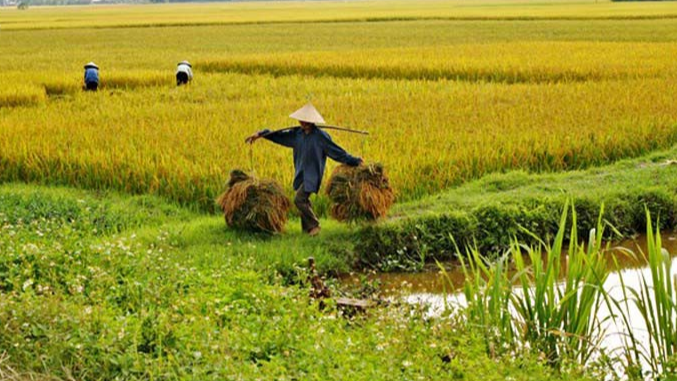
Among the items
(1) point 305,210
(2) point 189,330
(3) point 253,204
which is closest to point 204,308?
(2) point 189,330

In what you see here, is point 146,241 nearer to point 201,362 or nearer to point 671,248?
point 201,362

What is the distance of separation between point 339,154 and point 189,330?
2.76 meters

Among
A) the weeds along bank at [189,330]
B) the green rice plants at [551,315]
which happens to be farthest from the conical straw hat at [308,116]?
the green rice plants at [551,315]

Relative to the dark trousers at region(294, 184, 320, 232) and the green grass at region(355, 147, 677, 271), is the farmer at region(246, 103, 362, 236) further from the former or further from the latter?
the green grass at region(355, 147, 677, 271)

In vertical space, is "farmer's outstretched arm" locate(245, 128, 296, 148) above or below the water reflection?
above

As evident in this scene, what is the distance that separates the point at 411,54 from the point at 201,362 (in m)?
17.9

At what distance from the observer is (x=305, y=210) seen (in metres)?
7.58

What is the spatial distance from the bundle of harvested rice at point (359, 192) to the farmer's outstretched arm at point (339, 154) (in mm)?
56

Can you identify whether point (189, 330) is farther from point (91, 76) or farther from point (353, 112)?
point (91, 76)

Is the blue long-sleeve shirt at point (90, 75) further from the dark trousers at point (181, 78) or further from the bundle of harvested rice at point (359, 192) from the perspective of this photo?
the bundle of harvested rice at point (359, 192)

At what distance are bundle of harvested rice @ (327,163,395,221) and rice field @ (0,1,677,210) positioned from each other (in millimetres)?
687

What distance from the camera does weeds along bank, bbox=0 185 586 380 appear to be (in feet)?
15.3

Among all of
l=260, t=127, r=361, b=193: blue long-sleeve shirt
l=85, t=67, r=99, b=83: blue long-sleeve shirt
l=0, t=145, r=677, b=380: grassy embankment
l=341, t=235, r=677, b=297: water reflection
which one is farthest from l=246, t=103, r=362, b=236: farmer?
l=85, t=67, r=99, b=83: blue long-sleeve shirt

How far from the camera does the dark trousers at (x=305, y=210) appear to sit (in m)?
7.51
